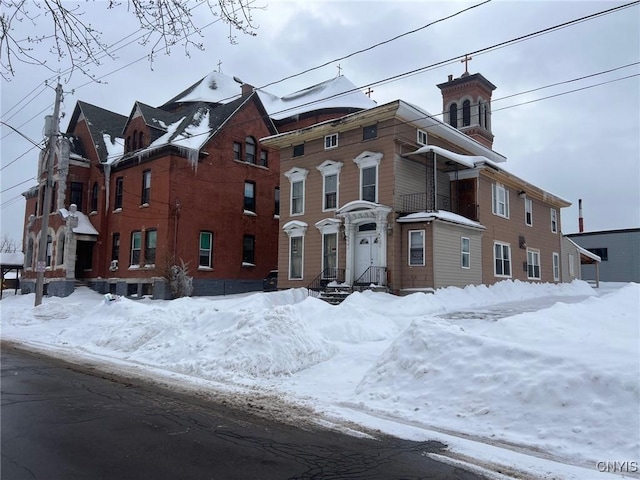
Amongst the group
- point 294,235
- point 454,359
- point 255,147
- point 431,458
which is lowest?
point 431,458

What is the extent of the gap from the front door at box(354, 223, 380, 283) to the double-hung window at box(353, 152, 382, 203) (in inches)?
55.9

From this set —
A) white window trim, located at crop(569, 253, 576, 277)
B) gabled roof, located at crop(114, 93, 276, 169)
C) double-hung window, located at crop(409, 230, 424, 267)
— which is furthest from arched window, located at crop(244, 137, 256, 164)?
white window trim, located at crop(569, 253, 576, 277)

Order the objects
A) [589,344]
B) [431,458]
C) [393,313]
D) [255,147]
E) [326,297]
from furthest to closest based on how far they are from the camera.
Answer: [255,147] < [326,297] < [393,313] < [589,344] < [431,458]

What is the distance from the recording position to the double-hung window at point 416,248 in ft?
68.3

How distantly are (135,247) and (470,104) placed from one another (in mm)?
35787

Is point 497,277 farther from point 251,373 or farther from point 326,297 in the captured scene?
point 251,373

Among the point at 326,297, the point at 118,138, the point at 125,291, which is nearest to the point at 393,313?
the point at 326,297

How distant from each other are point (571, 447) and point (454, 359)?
2356 millimetres

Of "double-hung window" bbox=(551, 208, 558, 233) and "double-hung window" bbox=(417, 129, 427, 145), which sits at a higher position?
"double-hung window" bbox=(417, 129, 427, 145)

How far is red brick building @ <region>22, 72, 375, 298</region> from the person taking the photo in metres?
27.0

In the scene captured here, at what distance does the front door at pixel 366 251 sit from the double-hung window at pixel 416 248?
147 cm

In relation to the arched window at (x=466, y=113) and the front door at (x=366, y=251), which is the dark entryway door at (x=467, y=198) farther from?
the arched window at (x=466, y=113)

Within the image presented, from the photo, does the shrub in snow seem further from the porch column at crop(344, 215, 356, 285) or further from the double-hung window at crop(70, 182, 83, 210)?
the double-hung window at crop(70, 182, 83, 210)

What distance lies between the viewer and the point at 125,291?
2808cm
